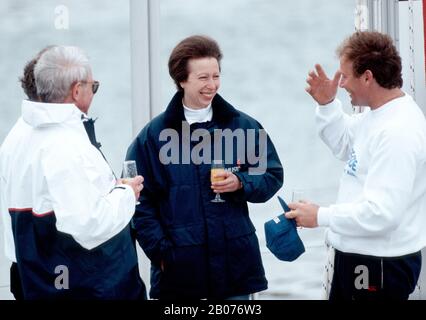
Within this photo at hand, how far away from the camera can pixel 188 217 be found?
2.76 m

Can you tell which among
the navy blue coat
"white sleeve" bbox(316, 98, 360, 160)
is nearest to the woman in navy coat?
the navy blue coat

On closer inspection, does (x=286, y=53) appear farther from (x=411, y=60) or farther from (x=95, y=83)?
(x=95, y=83)

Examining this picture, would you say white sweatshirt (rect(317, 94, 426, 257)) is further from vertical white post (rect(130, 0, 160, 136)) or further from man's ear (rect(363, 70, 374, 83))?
vertical white post (rect(130, 0, 160, 136))

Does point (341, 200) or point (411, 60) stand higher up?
point (411, 60)

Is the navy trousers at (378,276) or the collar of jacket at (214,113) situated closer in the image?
the navy trousers at (378,276)

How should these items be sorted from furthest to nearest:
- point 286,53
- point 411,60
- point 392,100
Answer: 1. point 286,53
2. point 411,60
3. point 392,100

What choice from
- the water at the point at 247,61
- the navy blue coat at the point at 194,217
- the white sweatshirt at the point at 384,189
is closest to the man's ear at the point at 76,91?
the navy blue coat at the point at 194,217

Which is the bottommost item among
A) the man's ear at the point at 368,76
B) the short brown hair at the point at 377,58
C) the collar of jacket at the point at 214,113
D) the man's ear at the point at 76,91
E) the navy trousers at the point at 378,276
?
the navy trousers at the point at 378,276

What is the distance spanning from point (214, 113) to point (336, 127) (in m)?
0.48

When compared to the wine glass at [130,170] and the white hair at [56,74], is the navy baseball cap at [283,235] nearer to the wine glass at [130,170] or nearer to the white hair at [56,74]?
the wine glass at [130,170]

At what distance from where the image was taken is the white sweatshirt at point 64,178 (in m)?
2.27

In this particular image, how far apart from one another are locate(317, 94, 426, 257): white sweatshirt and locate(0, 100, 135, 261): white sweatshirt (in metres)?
0.76

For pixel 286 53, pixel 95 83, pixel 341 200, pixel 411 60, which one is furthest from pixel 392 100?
pixel 286 53
